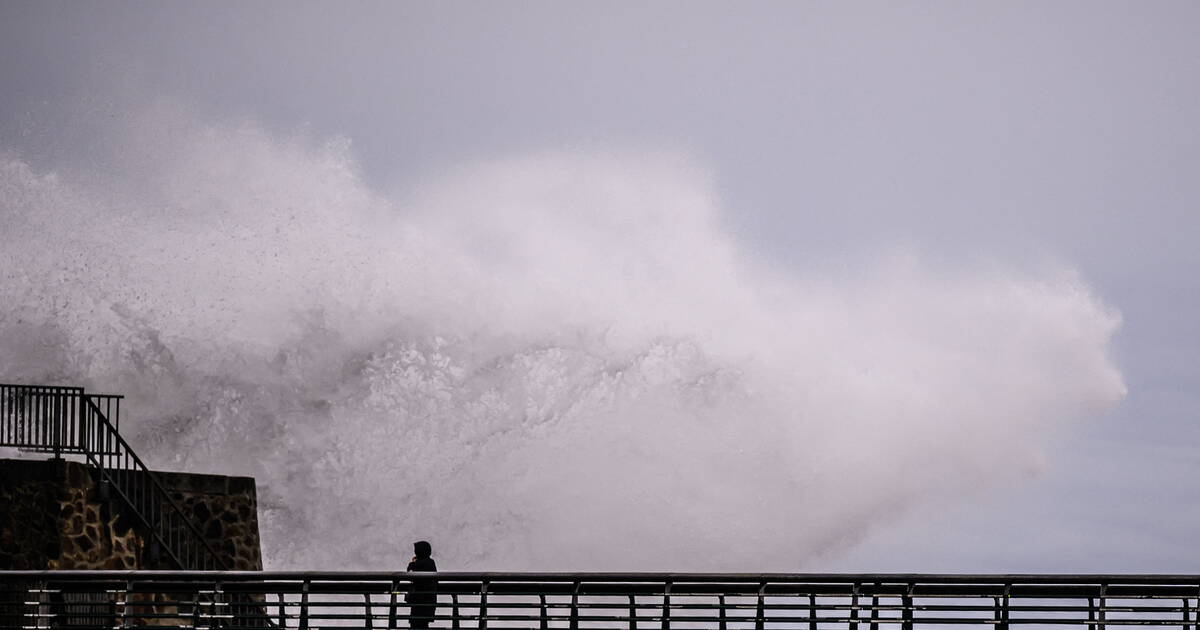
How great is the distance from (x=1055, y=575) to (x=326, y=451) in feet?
115

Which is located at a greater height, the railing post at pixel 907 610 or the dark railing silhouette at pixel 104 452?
the dark railing silhouette at pixel 104 452

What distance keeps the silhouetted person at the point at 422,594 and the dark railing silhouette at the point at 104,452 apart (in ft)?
20.6

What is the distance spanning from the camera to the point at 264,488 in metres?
46.5

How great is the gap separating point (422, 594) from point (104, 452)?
8.63 meters

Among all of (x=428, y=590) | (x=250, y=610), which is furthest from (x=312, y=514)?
(x=428, y=590)

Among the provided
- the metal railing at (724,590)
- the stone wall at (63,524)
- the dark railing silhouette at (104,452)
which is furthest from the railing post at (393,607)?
the dark railing silhouette at (104,452)

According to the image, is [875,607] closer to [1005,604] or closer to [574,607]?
[1005,604]

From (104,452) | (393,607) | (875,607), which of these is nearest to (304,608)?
(393,607)

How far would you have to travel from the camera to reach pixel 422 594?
15.5 m

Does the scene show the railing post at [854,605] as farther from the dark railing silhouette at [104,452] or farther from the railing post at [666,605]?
the dark railing silhouette at [104,452]

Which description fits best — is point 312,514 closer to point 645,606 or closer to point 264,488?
point 264,488

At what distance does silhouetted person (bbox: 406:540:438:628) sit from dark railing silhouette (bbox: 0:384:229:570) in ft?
20.6

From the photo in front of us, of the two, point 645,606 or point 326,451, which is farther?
point 326,451

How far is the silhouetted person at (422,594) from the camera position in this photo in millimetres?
15102
